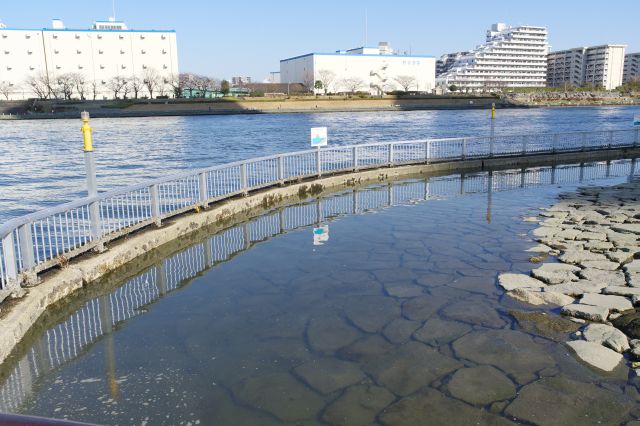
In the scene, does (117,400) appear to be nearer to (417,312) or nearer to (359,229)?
(417,312)

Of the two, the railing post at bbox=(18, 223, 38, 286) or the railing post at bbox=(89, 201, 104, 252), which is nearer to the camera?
the railing post at bbox=(18, 223, 38, 286)

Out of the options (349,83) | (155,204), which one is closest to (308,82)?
(349,83)

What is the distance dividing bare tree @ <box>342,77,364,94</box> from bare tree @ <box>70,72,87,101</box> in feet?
227

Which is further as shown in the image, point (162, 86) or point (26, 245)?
point (162, 86)

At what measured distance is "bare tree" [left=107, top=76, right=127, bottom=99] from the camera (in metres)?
116

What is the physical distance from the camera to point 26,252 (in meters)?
6.59

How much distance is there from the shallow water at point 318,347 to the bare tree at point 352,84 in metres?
147

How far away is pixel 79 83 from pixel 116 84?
7400 mm

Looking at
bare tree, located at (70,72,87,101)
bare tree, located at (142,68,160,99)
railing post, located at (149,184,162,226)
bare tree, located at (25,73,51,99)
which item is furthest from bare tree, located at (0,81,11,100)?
railing post, located at (149,184,162,226)

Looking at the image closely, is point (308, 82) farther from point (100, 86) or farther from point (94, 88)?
point (94, 88)

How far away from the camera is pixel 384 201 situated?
13.9 m

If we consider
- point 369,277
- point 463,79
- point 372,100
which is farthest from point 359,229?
point 463,79

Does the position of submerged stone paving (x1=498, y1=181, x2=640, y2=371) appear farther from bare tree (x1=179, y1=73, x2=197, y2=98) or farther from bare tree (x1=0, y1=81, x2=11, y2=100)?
bare tree (x1=179, y1=73, x2=197, y2=98)

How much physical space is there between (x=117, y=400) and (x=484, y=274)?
5.25 meters
